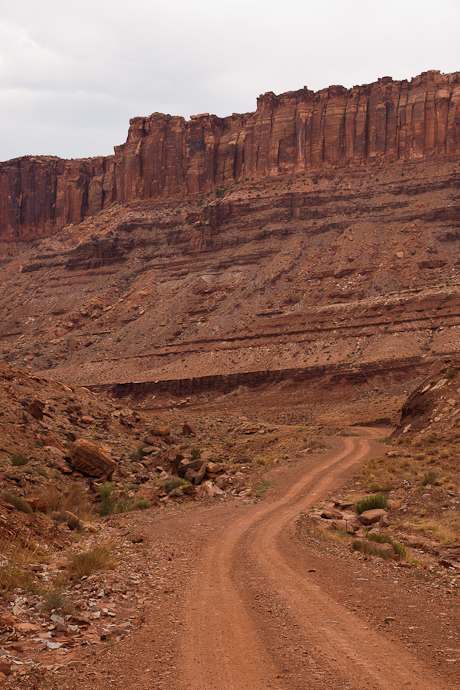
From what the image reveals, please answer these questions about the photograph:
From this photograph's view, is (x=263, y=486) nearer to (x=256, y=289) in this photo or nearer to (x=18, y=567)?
(x=18, y=567)

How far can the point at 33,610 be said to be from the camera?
8.95 meters

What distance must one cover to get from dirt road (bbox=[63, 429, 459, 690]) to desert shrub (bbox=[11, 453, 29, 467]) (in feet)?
28.6

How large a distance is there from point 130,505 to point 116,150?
360ft

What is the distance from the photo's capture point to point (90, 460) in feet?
71.2

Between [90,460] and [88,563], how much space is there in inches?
428

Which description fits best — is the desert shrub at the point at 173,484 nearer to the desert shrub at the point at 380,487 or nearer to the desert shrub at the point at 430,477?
the desert shrub at the point at 380,487

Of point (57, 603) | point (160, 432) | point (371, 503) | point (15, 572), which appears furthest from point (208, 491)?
point (57, 603)

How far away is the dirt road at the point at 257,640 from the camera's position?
6.76 meters

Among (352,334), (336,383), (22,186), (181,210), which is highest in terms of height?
(22,186)

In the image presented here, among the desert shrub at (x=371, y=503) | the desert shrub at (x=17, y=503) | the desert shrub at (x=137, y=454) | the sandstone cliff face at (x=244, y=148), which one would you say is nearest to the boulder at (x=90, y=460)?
the desert shrub at (x=137, y=454)

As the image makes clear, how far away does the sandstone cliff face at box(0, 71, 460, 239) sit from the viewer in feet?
293

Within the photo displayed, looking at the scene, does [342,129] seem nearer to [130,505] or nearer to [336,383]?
[336,383]

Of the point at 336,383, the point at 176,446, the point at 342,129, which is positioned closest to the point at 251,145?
the point at 342,129

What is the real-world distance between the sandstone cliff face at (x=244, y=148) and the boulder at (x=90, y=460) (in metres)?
79.1
